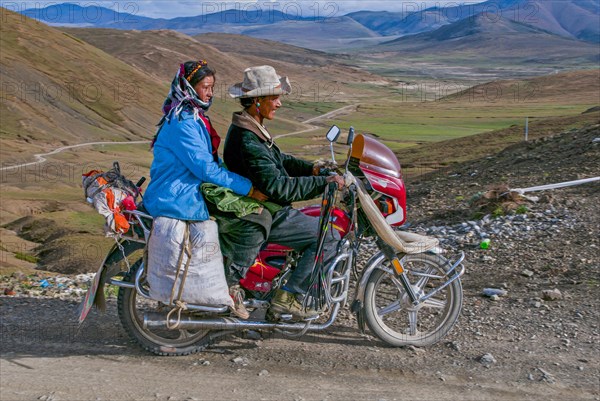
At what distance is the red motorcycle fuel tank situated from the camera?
5898 mm

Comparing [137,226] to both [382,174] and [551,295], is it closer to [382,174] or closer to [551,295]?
[382,174]

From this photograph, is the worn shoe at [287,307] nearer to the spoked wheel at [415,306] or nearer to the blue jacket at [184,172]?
the spoked wheel at [415,306]

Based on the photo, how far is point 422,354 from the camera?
6082 millimetres

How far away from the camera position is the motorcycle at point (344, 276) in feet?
19.5

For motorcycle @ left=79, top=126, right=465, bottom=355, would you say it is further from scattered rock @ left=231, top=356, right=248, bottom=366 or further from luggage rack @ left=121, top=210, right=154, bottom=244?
scattered rock @ left=231, top=356, right=248, bottom=366

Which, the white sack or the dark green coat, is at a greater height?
the dark green coat

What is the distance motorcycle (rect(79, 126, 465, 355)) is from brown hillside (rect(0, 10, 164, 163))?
6438 centimetres

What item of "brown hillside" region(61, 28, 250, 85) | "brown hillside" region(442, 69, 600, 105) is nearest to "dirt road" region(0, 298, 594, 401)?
"brown hillside" region(442, 69, 600, 105)

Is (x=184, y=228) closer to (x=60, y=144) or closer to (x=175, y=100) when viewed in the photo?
(x=175, y=100)

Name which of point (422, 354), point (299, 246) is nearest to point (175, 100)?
point (299, 246)

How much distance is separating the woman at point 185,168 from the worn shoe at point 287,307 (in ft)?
1.35

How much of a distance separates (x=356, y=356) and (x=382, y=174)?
161cm

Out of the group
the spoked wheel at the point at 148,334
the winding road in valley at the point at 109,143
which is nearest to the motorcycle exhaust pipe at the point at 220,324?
the spoked wheel at the point at 148,334

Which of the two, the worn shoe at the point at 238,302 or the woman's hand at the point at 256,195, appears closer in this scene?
the woman's hand at the point at 256,195
